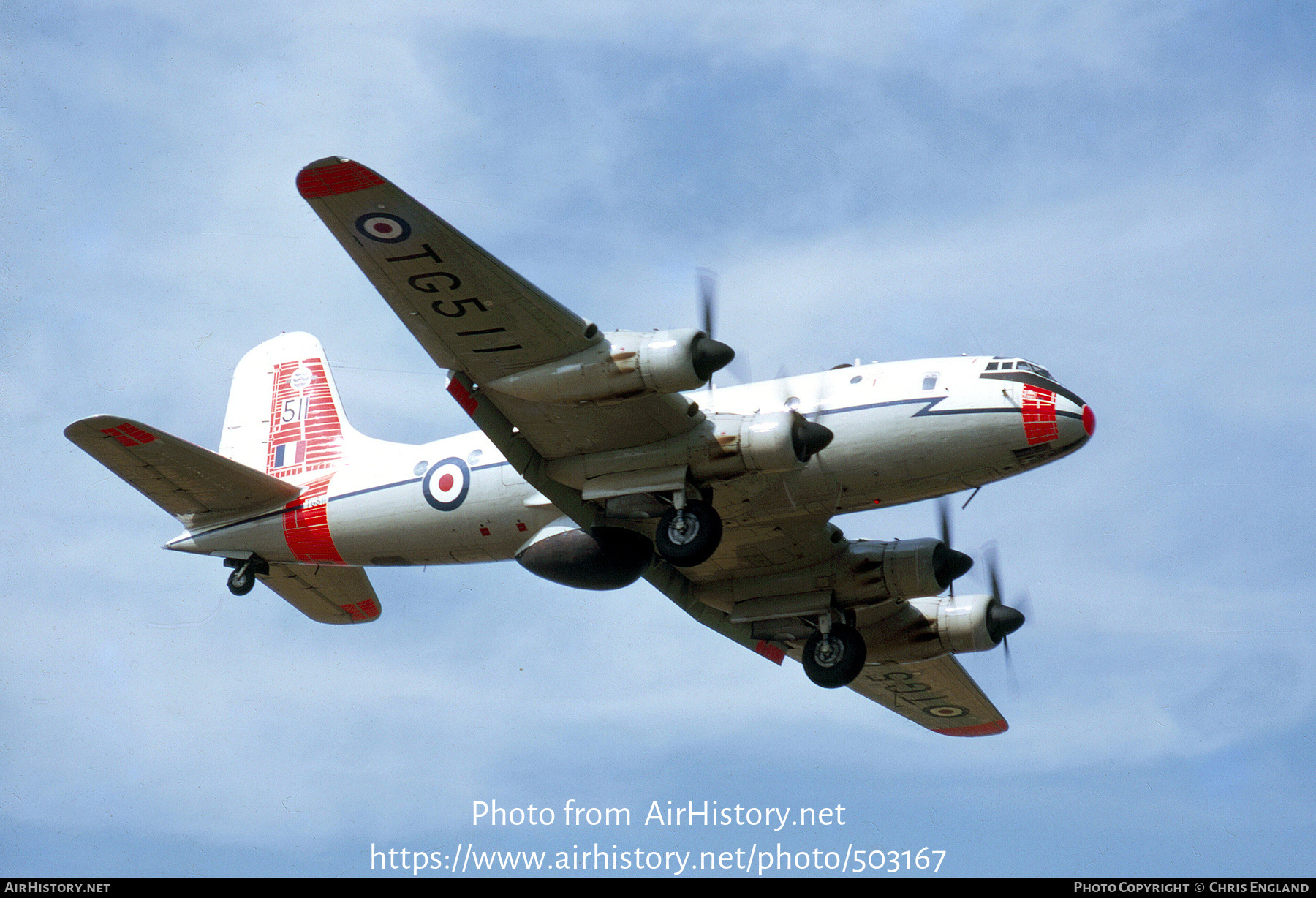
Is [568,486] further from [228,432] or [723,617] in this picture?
[228,432]

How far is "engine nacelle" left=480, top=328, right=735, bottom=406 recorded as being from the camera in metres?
17.1

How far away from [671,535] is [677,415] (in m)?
1.80

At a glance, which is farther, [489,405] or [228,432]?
[228,432]

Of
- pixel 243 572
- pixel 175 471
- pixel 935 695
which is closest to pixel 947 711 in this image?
pixel 935 695

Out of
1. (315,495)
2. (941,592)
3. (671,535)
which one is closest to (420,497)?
(315,495)

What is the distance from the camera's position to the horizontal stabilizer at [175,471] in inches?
798

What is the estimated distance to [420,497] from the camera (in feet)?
68.7

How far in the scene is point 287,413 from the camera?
2494cm

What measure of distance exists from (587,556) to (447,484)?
9.32 feet

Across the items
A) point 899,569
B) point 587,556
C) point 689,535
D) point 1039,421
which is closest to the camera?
point 1039,421

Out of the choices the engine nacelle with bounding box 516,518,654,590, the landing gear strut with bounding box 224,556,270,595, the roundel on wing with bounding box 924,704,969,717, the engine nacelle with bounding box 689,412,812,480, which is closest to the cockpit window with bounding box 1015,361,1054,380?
the engine nacelle with bounding box 689,412,812,480

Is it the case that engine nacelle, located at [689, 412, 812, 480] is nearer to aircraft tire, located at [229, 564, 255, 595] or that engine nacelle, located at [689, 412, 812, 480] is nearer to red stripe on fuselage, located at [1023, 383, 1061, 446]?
red stripe on fuselage, located at [1023, 383, 1061, 446]

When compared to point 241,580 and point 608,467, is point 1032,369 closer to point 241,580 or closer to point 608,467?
point 608,467

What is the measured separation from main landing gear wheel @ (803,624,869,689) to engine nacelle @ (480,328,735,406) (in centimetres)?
718
